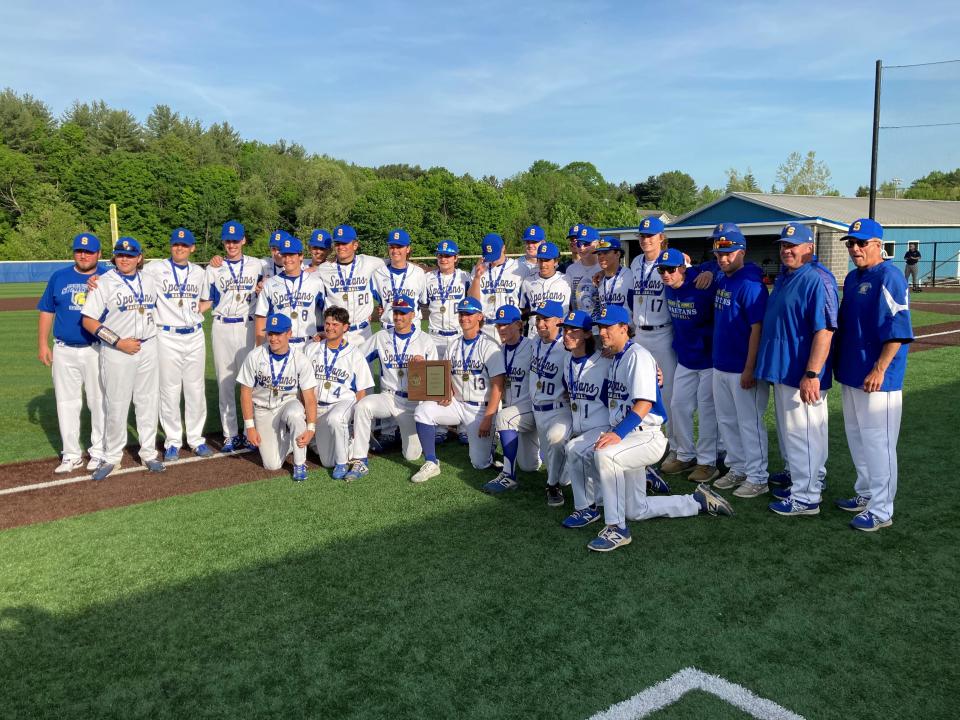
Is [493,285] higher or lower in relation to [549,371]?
higher

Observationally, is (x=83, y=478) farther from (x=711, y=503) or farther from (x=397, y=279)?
(x=711, y=503)

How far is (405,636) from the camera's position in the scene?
372 cm

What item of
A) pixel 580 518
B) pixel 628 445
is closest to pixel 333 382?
pixel 580 518

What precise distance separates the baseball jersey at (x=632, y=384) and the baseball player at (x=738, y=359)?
0.93 metres

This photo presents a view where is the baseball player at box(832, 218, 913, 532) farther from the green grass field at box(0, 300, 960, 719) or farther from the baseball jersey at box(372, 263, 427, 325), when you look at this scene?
the baseball jersey at box(372, 263, 427, 325)

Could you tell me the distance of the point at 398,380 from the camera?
7.07m

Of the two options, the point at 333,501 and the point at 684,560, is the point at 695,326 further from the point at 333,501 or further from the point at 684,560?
the point at 333,501

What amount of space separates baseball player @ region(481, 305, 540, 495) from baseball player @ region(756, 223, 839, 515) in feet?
6.54

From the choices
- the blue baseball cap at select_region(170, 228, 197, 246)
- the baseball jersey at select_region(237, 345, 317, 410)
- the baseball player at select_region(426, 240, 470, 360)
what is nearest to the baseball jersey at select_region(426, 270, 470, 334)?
the baseball player at select_region(426, 240, 470, 360)

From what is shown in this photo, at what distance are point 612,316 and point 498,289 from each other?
9.34ft

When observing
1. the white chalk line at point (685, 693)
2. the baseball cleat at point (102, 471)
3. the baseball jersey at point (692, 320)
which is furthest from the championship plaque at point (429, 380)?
the white chalk line at point (685, 693)

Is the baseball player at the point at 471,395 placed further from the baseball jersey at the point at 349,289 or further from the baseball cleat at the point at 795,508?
the baseball cleat at the point at 795,508

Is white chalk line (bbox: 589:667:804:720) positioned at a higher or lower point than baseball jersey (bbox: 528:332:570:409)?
lower

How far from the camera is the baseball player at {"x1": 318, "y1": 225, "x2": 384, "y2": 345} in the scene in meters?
7.55
